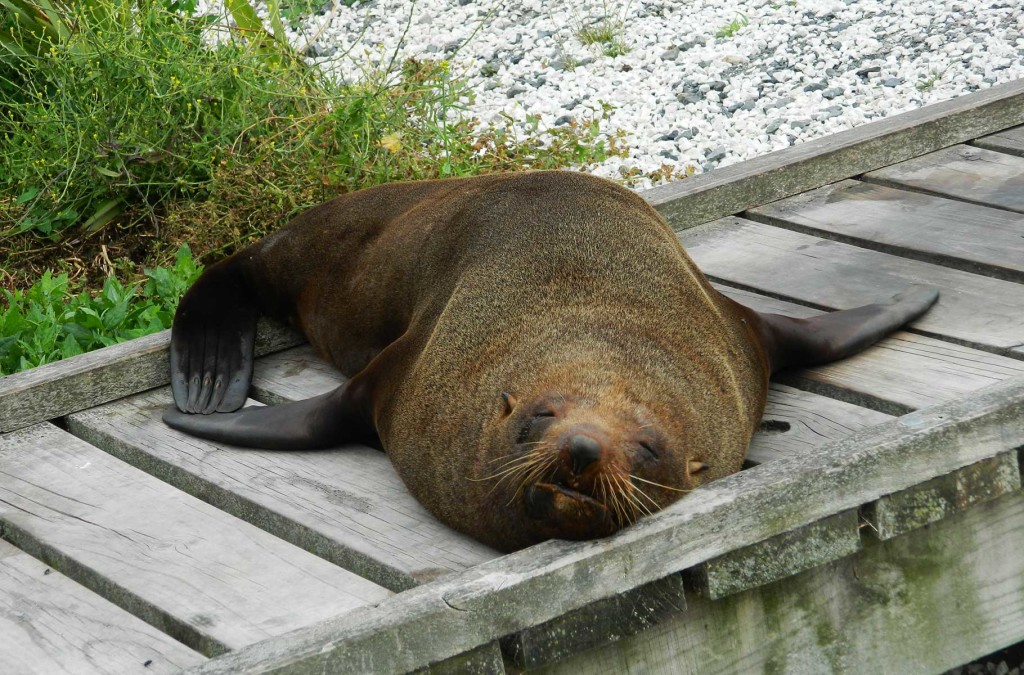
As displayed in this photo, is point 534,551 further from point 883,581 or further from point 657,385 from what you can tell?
point 883,581

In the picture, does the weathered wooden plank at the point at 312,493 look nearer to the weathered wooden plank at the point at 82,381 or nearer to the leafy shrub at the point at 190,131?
the weathered wooden plank at the point at 82,381

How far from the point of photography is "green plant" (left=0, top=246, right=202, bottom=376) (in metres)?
4.77

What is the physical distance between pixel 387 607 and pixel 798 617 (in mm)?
829

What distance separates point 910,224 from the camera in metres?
4.72

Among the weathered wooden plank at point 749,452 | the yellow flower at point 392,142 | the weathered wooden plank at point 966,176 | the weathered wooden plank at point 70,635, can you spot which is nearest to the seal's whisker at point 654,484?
the weathered wooden plank at point 749,452

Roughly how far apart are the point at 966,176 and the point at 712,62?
2.61 m

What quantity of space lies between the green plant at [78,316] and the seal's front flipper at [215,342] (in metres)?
0.44

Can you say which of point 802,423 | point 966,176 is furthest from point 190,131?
point 802,423

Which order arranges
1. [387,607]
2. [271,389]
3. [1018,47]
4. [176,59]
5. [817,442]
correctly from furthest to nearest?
1. [1018,47]
2. [176,59]
3. [271,389]
4. [817,442]
5. [387,607]

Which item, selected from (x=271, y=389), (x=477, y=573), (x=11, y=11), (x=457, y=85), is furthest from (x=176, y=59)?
(x=477, y=573)

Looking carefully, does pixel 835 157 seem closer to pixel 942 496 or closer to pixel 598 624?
pixel 942 496

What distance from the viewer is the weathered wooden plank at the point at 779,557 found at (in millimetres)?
2643

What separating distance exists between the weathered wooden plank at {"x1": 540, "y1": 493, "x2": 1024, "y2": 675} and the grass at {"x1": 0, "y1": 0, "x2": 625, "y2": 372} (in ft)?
10.6

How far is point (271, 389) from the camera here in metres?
4.11
